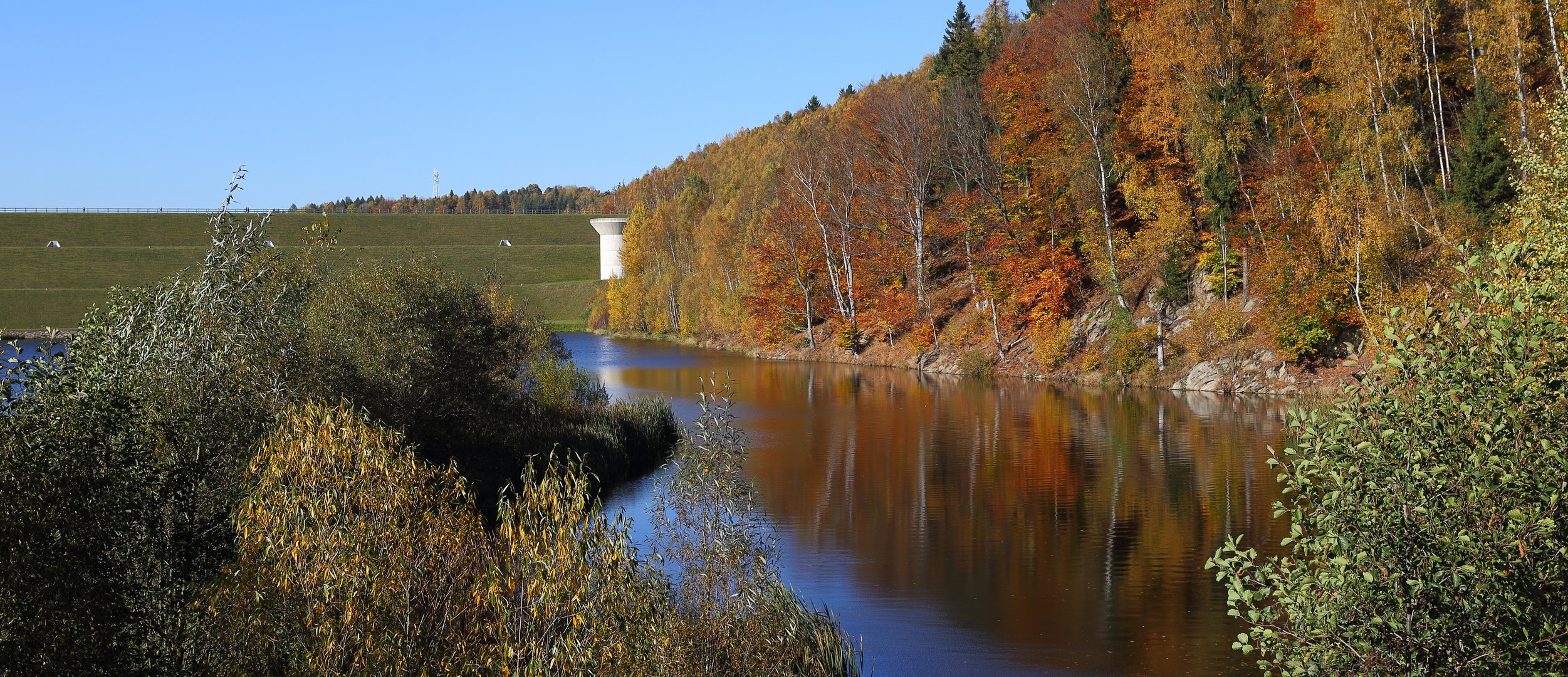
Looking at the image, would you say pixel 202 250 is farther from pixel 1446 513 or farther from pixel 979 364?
pixel 1446 513

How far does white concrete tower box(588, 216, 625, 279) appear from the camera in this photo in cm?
9369

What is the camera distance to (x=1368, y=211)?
28703 millimetres

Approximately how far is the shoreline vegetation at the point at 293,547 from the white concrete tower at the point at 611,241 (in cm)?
8025

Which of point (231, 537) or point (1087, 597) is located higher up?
point (231, 537)

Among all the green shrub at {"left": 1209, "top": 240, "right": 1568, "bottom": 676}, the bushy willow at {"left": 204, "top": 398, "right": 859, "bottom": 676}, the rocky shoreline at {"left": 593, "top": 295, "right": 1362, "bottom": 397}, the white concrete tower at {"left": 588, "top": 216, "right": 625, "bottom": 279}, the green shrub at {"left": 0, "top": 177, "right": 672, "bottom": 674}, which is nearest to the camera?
the green shrub at {"left": 1209, "top": 240, "right": 1568, "bottom": 676}

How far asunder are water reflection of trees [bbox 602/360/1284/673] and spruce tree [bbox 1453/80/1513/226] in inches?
271

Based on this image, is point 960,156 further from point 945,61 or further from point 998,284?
point 945,61

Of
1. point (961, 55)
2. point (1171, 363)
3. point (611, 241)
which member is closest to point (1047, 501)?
point (1171, 363)

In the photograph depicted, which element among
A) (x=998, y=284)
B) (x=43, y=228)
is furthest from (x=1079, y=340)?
(x=43, y=228)

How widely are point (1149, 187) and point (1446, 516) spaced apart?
32.4m

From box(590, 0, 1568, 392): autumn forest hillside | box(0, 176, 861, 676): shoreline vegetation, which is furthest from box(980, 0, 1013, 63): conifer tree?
box(0, 176, 861, 676): shoreline vegetation

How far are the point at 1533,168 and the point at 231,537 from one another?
49.3ft

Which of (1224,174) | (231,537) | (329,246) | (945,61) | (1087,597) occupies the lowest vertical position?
(1087,597)

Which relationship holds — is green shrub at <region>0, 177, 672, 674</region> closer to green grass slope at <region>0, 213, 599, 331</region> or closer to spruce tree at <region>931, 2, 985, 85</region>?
spruce tree at <region>931, 2, 985, 85</region>
